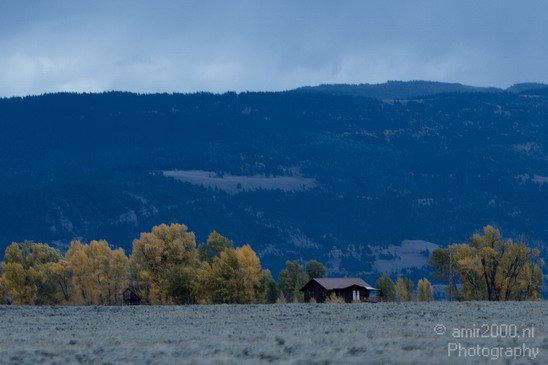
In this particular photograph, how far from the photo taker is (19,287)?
106 m

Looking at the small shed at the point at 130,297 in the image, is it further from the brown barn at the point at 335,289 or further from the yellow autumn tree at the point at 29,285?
the brown barn at the point at 335,289

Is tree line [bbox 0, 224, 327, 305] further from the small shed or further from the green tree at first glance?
the green tree

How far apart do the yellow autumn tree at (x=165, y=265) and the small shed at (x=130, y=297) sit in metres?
0.87

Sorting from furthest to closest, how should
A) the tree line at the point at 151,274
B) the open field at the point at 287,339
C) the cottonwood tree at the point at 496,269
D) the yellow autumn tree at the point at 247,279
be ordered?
1. the yellow autumn tree at the point at 247,279
2. the tree line at the point at 151,274
3. the cottonwood tree at the point at 496,269
4. the open field at the point at 287,339

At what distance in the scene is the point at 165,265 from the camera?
101m

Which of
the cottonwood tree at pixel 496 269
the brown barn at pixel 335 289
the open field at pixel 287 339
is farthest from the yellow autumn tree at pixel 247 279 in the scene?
the open field at pixel 287 339

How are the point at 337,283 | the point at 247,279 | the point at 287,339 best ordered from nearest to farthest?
the point at 287,339, the point at 247,279, the point at 337,283

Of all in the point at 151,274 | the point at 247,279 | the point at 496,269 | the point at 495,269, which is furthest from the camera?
the point at 151,274

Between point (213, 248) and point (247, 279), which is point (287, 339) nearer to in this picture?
point (247, 279)

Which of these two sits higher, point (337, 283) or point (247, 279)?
point (247, 279)

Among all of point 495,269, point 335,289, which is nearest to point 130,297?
point 335,289

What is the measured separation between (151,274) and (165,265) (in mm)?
1684

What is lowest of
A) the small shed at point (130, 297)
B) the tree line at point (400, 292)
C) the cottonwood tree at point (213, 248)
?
the tree line at point (400, 292)

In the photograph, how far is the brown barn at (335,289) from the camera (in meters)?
105
